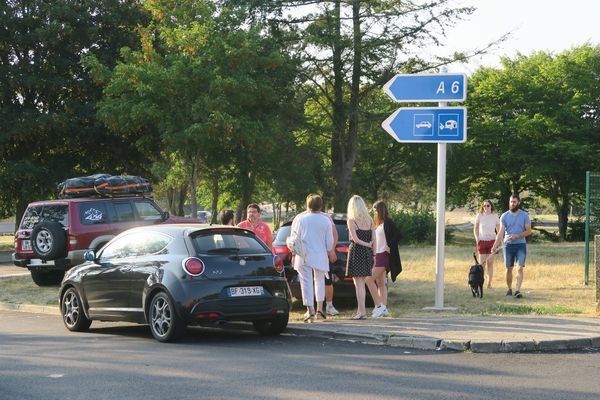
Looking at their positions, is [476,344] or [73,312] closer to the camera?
[476,344]

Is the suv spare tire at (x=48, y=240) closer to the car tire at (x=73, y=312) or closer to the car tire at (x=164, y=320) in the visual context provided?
the car tire at (x=73, y=312)

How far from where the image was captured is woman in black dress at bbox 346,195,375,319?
12750 millimetres

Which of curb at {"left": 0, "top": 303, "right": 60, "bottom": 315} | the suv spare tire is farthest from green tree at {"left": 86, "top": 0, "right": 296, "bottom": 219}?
curb at {"left": 0, "top": 303, "right": 60, "bottom": 315}

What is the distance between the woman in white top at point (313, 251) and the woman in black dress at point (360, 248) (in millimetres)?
332

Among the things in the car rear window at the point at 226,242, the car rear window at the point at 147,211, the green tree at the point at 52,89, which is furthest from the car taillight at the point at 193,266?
the green tree at the point at 52,89

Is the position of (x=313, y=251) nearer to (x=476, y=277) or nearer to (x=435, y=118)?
(x=435, y=118)

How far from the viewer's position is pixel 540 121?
1923 inches

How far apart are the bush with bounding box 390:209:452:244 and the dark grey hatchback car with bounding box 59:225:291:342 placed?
27.1 metres

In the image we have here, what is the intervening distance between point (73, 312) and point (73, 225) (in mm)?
6295

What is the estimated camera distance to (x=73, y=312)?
41.5 feet

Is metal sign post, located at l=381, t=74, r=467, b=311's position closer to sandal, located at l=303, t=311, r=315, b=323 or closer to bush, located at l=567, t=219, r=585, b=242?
sandal, located at l=303, t=311, r=315, b=323

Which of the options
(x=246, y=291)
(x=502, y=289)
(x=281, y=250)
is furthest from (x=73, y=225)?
(x=502, y=289)

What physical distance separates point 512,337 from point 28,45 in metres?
32.2

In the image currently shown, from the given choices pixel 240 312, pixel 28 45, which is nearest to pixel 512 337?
pixel 240 312
